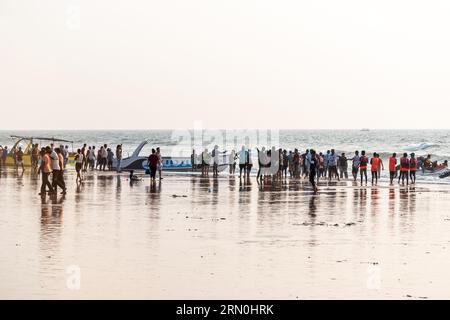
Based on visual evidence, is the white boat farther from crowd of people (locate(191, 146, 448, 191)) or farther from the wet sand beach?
the wet sand beach

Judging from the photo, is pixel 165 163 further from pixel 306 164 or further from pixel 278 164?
pixel 278 164

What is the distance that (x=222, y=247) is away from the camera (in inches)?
648

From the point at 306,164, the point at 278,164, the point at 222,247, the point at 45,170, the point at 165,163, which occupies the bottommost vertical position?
the point at 222,247

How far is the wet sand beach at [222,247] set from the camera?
12.2m

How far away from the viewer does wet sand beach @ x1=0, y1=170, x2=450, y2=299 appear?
1218 cm

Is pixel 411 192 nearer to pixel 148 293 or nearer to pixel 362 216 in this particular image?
pixel 362 216

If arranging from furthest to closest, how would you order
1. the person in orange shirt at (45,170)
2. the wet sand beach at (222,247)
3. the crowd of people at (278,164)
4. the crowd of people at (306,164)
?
the crowd of people at (306,164)
the crowd of people at (278,164)
the person in orange shirt at (45,170)
the wet sand beach at (222,247)

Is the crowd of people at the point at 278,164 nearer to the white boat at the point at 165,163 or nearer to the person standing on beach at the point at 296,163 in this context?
the person standing on beach at the point at 296,163

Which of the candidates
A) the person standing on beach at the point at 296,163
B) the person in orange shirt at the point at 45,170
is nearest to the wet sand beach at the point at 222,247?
the person in orange shirt at the point at 45,170

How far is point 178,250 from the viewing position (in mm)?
15992

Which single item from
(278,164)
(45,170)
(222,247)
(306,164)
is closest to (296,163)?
(306,164)

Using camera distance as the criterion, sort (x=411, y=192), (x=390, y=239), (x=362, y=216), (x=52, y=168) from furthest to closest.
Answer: (x=411, y=192) < (x=52, y=168) < (x=362, y=216) < (x=390, y=239)
